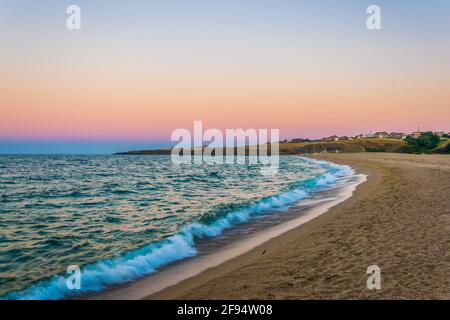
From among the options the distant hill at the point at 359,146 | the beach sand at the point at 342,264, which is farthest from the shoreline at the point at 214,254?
the distant hill at the point at 359,146

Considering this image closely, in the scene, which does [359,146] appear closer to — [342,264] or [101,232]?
[101,232]

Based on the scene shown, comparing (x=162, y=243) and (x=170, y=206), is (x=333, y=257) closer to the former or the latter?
(x=162, y=243)

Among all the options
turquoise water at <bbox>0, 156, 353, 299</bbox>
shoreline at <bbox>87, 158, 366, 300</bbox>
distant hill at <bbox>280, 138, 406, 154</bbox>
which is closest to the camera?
shoreline at <bbox>87, 158, 366, 300</bbox>

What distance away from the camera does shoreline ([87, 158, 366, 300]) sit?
7.00 meters

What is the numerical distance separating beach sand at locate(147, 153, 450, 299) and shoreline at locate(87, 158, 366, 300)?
1.03 ft

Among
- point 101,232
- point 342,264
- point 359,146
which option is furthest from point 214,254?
point 359,146

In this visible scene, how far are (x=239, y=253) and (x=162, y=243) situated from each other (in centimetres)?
225

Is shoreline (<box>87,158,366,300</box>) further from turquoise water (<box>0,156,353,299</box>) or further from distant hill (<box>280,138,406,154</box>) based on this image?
distant hill (<box>280,138,406,154</box>)

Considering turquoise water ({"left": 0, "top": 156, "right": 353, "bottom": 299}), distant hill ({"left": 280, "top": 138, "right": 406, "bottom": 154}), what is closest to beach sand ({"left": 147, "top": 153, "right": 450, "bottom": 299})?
turquoise water ({"left": 0, "top": 156, "right": 353, "bottom": 299})

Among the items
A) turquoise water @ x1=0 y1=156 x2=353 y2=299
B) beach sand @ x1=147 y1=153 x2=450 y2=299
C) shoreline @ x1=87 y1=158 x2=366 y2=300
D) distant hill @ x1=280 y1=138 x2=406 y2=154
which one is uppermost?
distant hill @ x1=280 y1=138 x2=406 y2=154

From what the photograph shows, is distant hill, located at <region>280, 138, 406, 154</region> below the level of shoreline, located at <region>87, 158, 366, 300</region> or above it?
above

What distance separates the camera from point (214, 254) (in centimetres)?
950

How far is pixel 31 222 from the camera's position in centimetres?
1313
